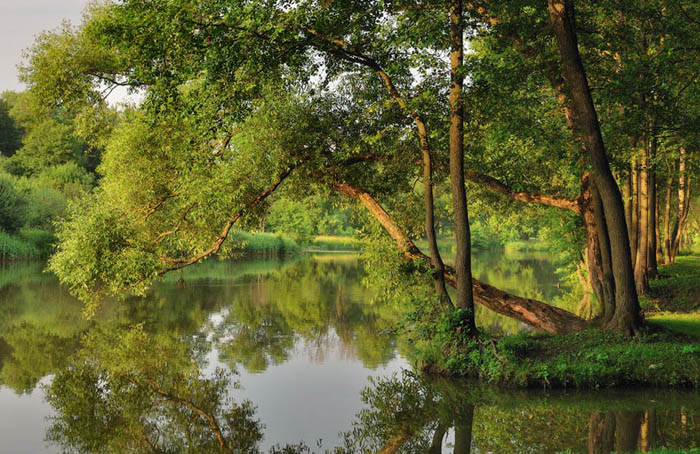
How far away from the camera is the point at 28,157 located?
70.1 m

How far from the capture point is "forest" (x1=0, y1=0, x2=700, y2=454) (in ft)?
35.1

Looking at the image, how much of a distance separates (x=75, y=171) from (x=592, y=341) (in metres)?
58.8

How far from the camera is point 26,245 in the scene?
4344cm

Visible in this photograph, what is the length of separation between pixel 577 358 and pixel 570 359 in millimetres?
133

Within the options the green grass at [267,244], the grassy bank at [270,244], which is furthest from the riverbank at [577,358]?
the green grass at [267,244]

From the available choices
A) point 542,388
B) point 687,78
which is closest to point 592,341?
point 542,388

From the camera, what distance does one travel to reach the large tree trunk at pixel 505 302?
51.0 ft

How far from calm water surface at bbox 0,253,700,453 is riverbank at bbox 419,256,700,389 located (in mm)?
467

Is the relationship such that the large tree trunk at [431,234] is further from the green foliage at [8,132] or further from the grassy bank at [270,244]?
the green foliage at [8,132]

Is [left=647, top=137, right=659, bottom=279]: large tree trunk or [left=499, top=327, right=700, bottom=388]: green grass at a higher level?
[left=647, top=137, right=659, bottom=279]: large tree trunk

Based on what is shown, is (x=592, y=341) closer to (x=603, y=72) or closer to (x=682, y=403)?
(x=682, y=403)

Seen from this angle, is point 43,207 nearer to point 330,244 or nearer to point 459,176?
point 459,176

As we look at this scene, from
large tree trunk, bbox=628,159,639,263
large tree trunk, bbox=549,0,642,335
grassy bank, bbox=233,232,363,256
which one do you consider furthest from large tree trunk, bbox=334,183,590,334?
grassy bank, bbox=233,232,363,256

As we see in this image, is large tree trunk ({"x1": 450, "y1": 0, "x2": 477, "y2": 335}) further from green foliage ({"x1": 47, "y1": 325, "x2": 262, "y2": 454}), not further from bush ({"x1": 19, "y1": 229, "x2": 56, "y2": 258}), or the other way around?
bush ({"x1": 19, "y1": 229, "x2": 56, "y2": 258})
